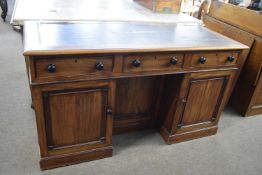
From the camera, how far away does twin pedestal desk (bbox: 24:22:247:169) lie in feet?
4.04

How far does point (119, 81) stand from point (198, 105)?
60 cm

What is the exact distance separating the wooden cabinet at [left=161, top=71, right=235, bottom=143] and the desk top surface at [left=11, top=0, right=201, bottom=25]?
518 millimetres

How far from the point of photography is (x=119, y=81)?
1.68 metres

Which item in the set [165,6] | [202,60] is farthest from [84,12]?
[202,60]

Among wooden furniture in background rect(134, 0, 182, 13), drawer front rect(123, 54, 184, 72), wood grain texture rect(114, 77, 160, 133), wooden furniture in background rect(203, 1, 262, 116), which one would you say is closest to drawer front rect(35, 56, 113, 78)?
drawer front rect(123, 54, 184, 72)

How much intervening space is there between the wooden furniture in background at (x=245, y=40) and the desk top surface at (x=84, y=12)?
0.49 metres

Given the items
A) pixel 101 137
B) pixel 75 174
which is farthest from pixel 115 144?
pixel 75 174

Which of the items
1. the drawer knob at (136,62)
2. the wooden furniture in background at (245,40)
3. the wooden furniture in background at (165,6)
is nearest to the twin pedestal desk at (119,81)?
the drawer knob at (136,62)

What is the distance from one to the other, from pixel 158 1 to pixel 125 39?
0.72 metres

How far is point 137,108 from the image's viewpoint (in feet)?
6.07

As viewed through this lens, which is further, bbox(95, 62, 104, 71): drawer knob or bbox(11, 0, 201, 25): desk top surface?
bbox(11, 0, 201, 25): desk top surface

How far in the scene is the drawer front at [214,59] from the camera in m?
1.51

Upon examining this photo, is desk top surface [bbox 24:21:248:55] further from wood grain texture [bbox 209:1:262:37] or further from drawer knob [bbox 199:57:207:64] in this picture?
wood grain texture [bbox 209:1:262:37]

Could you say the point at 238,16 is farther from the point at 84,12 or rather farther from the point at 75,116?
the point at 75,116
